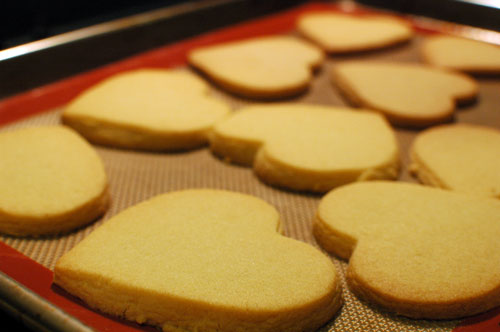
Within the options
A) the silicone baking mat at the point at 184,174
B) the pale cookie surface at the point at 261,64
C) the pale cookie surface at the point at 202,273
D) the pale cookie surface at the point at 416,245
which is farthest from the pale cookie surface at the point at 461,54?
the pale cookie surface at the point at 202,273

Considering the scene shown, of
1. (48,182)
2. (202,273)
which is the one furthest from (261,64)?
(202,273)

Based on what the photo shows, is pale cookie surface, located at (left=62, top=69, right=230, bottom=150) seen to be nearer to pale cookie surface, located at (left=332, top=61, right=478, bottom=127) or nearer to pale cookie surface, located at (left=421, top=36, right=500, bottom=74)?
pale cookie surface, located at (left=332, top=61, right=478, bottom=127)

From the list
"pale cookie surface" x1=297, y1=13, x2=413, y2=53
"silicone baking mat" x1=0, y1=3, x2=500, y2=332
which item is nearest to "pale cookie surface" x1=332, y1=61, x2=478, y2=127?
"silicone baking mat" x1=0, y1=3, x2=500, y2=332

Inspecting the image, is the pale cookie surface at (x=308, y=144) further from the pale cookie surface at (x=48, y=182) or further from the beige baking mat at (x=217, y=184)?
the pale cookie surface at (x=48, y=182)

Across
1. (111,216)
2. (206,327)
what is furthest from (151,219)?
(206,327)

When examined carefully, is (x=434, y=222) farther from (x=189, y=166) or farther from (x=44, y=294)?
(x=44, y=294)
